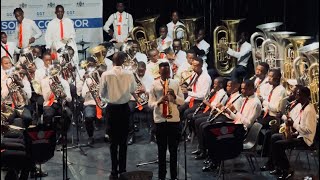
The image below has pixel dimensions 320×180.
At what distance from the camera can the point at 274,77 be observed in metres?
10.5

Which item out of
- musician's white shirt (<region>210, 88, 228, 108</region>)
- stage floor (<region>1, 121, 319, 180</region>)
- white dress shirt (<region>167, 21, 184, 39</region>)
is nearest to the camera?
stage floor (<region>1, 121, 319, 180</region>)

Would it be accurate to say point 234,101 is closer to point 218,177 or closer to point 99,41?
point 218,177

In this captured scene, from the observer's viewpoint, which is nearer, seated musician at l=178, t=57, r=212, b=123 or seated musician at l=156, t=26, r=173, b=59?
seated musician at l=178, t=57, r=212, b=123

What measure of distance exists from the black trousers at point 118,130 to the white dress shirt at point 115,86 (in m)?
0.10

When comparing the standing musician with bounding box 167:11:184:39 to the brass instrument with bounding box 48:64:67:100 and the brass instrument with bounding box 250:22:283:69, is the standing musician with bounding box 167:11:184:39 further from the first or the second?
the brass instrument with bounding box 48:64:67:100

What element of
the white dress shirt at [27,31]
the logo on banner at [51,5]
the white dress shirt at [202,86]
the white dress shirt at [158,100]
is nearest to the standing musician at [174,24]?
the logo on banner at [51,5]

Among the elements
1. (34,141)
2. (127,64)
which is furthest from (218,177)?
(127,64)

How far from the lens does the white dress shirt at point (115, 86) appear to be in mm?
9711

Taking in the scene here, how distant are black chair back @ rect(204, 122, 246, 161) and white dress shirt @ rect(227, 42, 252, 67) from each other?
15.6 feet

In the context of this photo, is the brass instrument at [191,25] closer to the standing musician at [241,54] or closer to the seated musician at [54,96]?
the standing musician at [241,54]

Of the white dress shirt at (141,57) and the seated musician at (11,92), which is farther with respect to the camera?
the white dress shirt at (141,57)

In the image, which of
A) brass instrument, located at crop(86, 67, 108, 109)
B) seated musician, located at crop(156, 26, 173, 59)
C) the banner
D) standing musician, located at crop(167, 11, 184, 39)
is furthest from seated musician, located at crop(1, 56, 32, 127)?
standing musician, located at crop(167, 11, 184, 39)

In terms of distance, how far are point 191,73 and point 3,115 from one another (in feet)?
12.6

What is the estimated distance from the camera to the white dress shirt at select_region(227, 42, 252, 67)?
44.6ft
